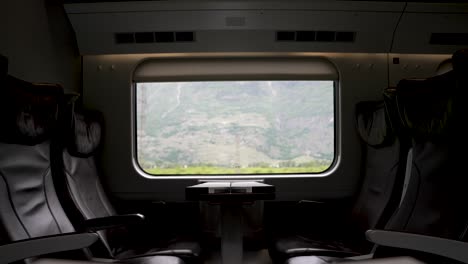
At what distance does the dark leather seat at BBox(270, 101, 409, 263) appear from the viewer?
2.23 m

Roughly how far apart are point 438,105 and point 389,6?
5.63 feet

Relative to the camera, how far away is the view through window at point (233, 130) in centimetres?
319

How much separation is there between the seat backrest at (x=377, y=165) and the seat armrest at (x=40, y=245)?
5.53 ft

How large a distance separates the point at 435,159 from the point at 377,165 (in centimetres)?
113

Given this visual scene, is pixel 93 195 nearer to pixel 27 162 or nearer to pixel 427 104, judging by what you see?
pixel 27 162

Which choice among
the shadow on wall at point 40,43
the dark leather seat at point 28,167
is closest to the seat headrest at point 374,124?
the dark leather seat at point 28,167

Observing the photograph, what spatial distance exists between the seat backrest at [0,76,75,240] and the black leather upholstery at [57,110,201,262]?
248 mm

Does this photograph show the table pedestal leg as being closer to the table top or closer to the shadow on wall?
the table top

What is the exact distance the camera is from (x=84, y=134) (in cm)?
248

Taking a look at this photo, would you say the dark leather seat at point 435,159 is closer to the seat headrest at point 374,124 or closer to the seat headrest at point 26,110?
the seat headrest at point 374,124

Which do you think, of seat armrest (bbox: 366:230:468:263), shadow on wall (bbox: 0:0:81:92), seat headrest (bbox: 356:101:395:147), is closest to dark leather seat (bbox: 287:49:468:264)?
seat armrest (bbox: 366:230:468:263)

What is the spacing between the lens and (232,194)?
184 cm

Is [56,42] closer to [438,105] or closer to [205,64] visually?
[205,64]

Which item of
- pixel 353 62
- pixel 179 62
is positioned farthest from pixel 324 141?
pixel 179 62
